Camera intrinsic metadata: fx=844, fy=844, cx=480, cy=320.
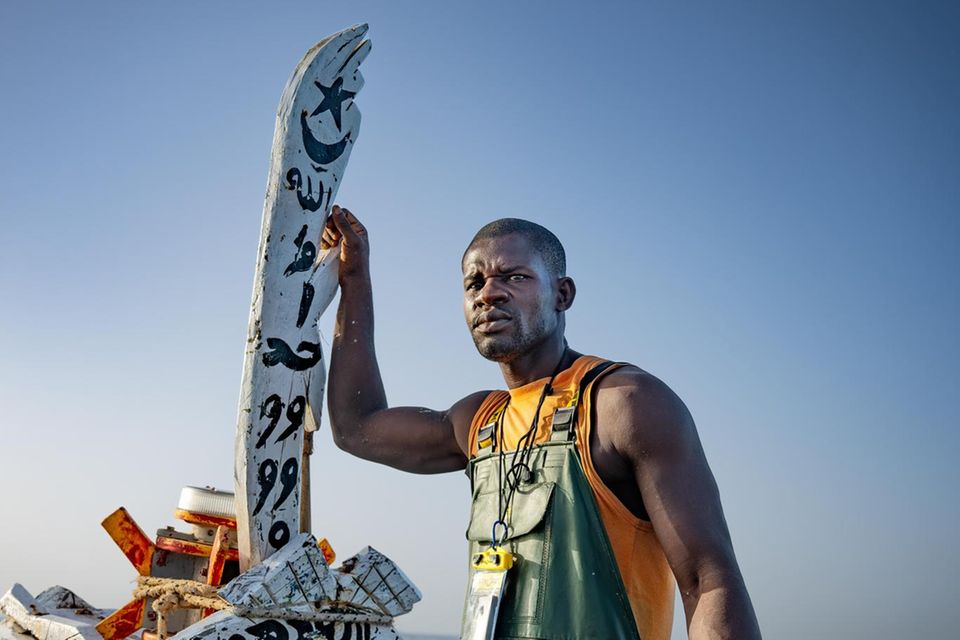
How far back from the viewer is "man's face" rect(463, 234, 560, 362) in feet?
9.96

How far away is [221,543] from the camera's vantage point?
338 cm

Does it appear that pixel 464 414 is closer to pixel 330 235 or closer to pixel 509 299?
pixel 509 299

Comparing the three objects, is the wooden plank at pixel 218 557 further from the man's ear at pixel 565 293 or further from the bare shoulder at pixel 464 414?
the man's ear at pixel 565 293

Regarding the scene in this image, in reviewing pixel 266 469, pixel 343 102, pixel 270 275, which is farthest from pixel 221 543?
pixel 343 102

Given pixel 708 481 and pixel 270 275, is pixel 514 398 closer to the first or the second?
pixel 708 481

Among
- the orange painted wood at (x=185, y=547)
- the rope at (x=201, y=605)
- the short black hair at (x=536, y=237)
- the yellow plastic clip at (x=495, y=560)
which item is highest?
the short black hair at (x=536, y=237)

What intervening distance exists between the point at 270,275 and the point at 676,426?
160 cm

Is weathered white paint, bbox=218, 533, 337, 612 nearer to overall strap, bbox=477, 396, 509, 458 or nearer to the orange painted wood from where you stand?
overall strap, bbox=477, 396, 509, 458

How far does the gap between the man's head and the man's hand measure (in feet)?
2.25

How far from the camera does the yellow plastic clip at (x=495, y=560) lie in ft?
8.65

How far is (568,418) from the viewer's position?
2.73 metres

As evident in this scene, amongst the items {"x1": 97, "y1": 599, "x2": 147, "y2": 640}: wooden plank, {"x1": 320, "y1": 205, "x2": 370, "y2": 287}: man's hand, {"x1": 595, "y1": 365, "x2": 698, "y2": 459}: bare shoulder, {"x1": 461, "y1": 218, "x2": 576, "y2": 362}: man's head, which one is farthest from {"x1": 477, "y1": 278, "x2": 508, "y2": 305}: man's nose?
{"x1": 97, "y1": 599, "x2": 147, "y2": 640}: wooden plank

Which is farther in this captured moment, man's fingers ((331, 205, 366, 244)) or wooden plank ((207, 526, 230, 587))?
man's fingers ((331, 205, 366, 244))

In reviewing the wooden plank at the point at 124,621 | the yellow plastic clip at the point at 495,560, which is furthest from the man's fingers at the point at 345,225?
the wooden plank at the point at 124,621
